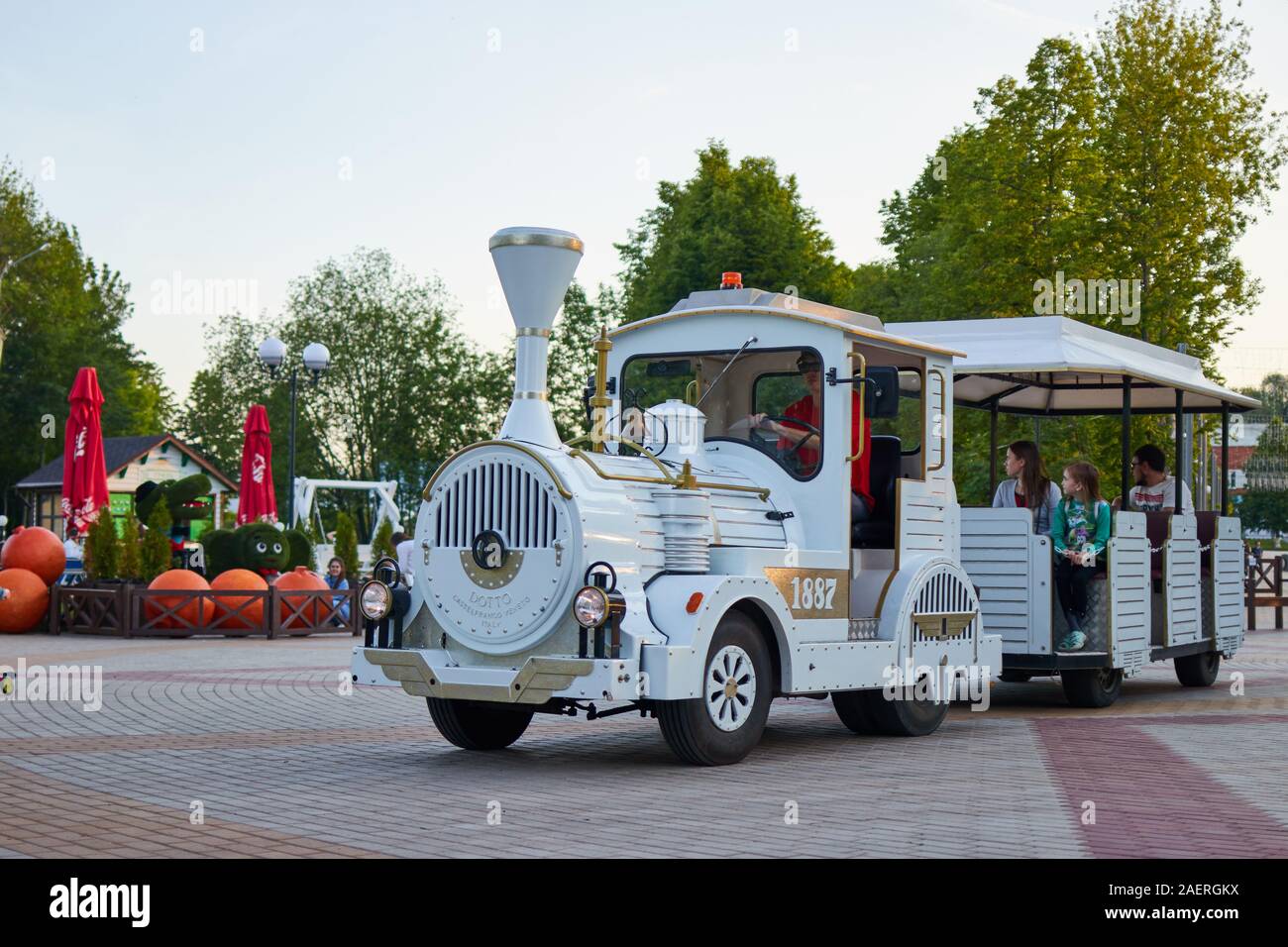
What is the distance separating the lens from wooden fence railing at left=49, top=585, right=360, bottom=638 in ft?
74.0

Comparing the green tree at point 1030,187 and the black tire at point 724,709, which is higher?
the green tree at point 1030,187

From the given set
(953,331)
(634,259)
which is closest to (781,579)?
(953,331)

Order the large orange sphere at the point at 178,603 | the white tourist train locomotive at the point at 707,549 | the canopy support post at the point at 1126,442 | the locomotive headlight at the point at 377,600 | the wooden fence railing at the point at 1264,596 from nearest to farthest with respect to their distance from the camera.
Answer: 1. the white tourist train locomotive at the point at 707,549
2. the locomotive headlight at the point at 377,600
3. the canopy support post at the point at 1126,442
4. the large orange sphere at the point at 178,603
5. the wooden fence railing at the point at 1264,596

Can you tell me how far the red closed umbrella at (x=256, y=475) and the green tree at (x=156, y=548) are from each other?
592cm

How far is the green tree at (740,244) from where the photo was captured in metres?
45.0

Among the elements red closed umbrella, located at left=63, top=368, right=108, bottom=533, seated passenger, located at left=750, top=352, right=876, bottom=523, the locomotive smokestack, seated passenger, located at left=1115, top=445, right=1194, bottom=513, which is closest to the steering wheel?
seated passenger, located at left=750, top=352, right=876, bottom=523

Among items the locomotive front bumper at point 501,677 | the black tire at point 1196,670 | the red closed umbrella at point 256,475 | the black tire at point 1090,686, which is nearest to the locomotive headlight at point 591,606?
the locomotive front bumper at point 501,677

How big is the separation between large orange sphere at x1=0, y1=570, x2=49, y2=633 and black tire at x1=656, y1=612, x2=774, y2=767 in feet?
53.4

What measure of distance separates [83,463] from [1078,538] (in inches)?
703

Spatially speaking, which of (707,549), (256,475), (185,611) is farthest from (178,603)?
(707,549)

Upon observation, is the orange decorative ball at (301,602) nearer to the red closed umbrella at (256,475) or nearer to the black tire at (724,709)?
the red closed umbrella at (256,475)

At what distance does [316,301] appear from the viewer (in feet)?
226

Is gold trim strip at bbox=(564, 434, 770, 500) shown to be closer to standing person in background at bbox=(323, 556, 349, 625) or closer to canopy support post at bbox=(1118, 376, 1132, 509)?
canopy support post at bbox=(1118, 376, 1132, 509)
